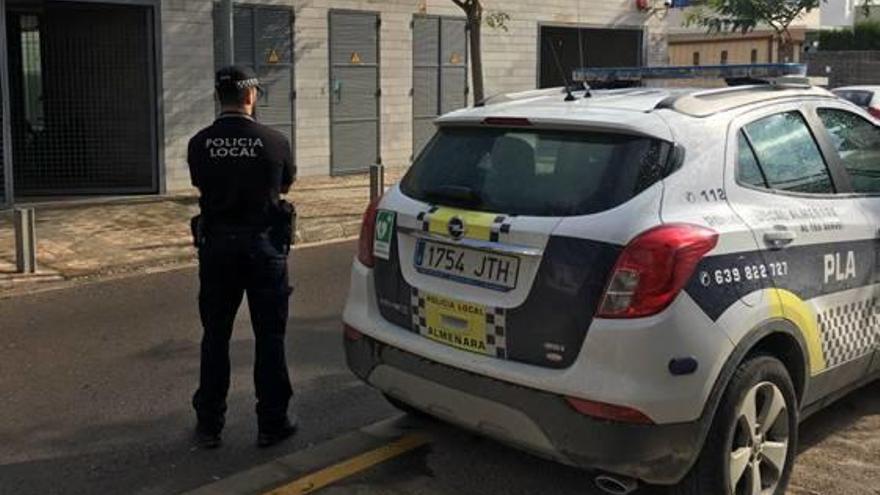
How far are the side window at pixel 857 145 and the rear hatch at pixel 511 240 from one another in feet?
4.37

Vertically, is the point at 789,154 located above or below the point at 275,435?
above

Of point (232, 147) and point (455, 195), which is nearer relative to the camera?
point (455, 195)

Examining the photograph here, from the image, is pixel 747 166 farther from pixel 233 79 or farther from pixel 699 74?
pixel 233 79

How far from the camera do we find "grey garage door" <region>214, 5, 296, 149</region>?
13305mm

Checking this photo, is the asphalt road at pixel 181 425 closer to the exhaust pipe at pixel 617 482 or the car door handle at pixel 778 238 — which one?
the exhaust pipe at pixel 617 482

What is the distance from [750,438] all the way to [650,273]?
2.86ft

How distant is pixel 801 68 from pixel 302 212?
784 cm

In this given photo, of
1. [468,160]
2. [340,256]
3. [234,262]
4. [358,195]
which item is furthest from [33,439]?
[358,195]

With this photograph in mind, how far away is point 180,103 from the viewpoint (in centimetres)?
1279

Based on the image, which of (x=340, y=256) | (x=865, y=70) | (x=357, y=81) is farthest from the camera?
(x=865, y=70)

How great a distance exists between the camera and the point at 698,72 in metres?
4.66

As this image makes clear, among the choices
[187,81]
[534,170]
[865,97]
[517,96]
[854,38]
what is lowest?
[534,170]

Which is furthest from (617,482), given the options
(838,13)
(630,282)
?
(838,13)

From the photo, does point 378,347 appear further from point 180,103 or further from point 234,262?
point 180,103
